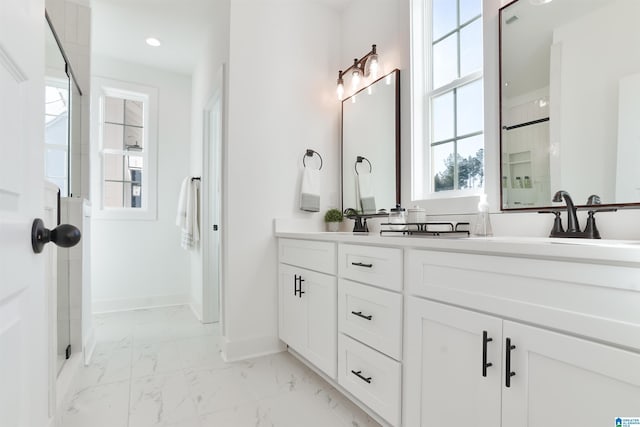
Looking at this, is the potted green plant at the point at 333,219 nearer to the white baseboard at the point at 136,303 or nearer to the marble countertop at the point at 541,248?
the marble countertop at the point at 541,248

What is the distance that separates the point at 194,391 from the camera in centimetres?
190

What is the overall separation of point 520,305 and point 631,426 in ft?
1.12

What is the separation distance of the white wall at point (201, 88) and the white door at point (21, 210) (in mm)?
1846

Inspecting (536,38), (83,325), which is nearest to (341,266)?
(536,38)

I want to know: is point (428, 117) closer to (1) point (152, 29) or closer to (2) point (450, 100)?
(2) point (450, 100)

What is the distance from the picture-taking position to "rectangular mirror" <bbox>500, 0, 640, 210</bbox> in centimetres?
125

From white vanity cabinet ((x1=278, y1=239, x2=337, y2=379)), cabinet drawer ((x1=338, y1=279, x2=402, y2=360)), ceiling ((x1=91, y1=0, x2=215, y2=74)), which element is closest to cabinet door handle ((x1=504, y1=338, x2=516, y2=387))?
cabinet drawer ((x1=338, y1=279, x2=402, y2=360))

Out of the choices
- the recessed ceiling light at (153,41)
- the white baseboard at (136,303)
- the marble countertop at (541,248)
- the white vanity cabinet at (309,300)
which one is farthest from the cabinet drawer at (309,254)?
the recessed ceiling light at (153,41)

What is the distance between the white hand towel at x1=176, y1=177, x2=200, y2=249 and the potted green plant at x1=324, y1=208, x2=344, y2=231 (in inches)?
59.1

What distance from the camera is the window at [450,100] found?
1832 millimetres

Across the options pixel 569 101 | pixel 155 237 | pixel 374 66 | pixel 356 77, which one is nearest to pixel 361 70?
pixel 356 77

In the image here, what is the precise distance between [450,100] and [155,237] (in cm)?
343

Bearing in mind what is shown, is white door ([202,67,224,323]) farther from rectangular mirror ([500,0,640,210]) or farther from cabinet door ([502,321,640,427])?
cabinet door ([502,321,640,427])

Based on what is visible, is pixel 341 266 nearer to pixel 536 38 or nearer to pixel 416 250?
pixel 416 250
